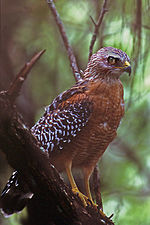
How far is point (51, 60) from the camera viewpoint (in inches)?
329

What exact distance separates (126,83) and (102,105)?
2.93m

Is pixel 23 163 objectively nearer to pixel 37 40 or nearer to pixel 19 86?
pixel 19 86

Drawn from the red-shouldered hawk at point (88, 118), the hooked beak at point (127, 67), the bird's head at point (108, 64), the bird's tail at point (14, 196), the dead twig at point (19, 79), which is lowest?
the bird's tail at point (14, 196)

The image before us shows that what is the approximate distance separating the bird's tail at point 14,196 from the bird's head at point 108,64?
5.04ft

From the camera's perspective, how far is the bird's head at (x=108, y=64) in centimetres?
442

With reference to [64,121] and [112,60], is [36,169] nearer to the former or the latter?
[64,121]

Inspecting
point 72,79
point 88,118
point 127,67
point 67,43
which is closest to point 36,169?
A: point 88,118

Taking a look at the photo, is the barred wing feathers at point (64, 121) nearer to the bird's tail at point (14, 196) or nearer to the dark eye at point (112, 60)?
the dark eye at point (112, 60)

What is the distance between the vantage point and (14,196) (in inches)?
157

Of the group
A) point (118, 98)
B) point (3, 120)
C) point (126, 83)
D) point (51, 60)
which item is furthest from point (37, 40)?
point (3, 120)

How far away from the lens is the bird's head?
174 inches

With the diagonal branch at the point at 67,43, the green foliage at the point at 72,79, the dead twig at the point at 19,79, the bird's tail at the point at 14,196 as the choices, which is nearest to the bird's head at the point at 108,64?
the diagonal branch at the point at 67,43

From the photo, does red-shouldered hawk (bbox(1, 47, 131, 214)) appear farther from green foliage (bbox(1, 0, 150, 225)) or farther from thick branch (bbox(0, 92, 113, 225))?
green foliage (bbox(1, 0, 150, 225))

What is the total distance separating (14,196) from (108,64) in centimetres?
177
